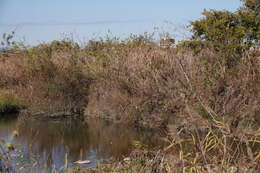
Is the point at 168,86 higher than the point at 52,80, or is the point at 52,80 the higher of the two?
the point at 168,86

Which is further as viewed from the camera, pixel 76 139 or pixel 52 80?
pixel 52 80

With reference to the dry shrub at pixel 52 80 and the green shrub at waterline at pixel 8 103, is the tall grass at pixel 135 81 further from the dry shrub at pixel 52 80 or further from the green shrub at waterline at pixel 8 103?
the green shrub at waterline at pixel 8 103

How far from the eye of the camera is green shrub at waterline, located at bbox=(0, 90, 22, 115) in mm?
19513

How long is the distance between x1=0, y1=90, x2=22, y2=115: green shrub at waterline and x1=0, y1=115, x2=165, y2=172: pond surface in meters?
1.67

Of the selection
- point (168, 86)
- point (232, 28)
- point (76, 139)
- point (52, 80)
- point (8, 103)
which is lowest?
point (76, 139)

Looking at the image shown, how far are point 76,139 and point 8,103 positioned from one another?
669 centimetres

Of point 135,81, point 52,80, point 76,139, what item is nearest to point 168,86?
point 135,81

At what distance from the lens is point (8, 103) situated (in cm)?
1975

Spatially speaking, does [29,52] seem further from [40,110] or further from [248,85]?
[248,85]

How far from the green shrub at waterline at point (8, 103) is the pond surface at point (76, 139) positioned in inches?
65.7

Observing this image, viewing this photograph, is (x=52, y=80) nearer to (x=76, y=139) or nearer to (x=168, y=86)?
(x=76, y=139)

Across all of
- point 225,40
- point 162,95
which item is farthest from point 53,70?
point 225,40

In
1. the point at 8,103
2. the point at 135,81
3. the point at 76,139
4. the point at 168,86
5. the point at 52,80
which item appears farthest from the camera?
the point at 8,103

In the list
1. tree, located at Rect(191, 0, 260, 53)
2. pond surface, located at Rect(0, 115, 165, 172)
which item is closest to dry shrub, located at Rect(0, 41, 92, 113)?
pond surface, located at Rect(0, 115, 165, 172)
